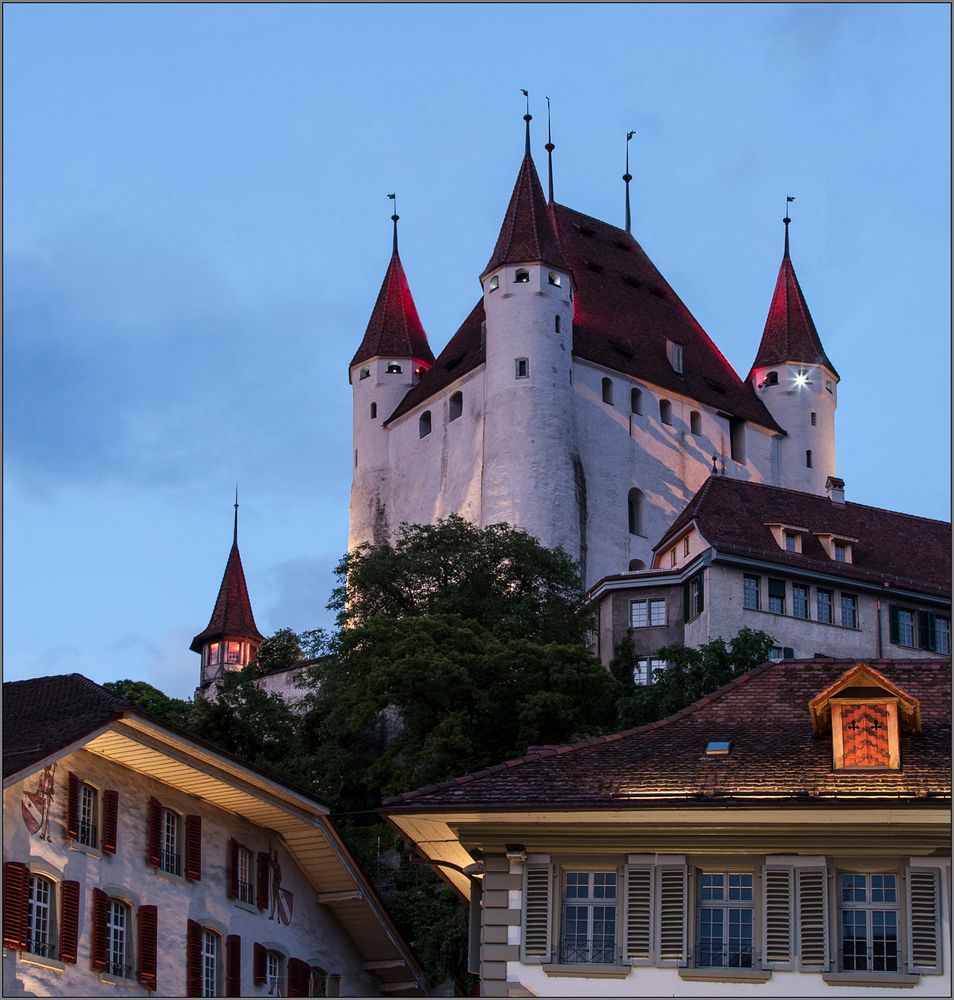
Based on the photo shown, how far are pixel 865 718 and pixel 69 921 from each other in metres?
10.6

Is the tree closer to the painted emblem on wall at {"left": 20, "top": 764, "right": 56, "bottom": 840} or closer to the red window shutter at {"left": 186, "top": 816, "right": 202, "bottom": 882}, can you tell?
the red window shutter at {"left": 186, "top": 816, "right": 202, "bottom": 882}

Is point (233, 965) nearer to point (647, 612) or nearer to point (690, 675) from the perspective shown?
point (690, 675)

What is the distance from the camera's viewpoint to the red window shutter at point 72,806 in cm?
3206

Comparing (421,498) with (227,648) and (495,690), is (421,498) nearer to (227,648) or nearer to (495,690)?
(227,648)

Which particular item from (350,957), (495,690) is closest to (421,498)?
(495,690)

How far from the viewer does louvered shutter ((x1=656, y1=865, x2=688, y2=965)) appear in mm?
27375

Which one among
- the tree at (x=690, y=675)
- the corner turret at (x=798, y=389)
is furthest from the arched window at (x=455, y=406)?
the tree at (x=690, y=675)

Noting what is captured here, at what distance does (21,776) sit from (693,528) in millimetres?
49587

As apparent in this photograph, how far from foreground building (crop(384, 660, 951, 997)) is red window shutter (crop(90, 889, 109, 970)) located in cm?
578

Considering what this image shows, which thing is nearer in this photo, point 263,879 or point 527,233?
point 263,879

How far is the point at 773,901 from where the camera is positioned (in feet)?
89.9

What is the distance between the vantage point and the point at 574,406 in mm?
95938

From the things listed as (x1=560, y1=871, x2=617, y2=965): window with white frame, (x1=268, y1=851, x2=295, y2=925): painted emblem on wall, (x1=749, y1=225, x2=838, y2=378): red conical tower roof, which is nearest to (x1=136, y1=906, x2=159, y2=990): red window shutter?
(x1=268, y1=851, x2=295, y2=925): painted emblem on wall

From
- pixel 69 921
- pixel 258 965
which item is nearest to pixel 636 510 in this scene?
pixel 258 965
